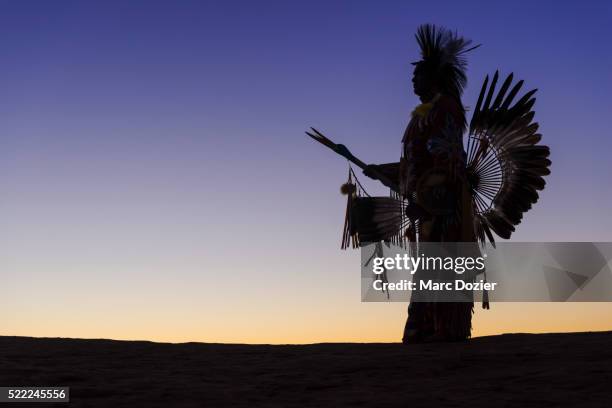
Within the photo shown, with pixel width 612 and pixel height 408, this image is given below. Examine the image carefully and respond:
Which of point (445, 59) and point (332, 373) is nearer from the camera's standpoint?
point (332, 373)

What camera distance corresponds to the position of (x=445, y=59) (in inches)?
340

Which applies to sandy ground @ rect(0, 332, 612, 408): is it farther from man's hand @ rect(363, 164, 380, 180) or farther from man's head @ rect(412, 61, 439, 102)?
man's head @ rect(412, 61, 439, 102)

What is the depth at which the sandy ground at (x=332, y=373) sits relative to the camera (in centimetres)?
487

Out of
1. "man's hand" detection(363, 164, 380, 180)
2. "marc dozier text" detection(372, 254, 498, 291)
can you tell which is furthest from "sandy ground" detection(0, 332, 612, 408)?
"man's hand" detection(363, 164, 380, 180)

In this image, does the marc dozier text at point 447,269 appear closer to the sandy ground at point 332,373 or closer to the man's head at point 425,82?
the sandy ground at point 332,373

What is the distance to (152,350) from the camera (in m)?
7.89

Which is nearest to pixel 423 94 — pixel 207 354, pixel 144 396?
pixel 207 354

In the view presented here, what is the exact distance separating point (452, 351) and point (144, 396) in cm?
282

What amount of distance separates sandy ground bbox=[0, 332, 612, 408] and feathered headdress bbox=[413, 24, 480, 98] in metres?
2.82

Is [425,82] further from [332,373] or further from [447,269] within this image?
[332,373]

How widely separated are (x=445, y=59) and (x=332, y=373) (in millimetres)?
4146

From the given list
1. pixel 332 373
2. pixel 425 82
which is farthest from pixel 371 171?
pixel 332 373

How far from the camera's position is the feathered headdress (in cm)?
864

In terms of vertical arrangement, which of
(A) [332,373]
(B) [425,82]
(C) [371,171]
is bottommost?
(A) [332,373]
